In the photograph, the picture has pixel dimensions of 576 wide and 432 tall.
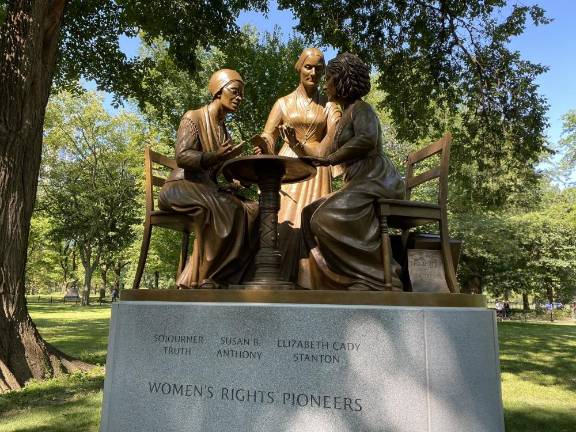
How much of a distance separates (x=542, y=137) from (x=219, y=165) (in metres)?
9.94

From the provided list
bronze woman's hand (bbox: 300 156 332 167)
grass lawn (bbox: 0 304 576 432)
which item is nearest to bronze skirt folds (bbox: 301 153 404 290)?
bronze woman's hand (bbox: 300 156 332 167)

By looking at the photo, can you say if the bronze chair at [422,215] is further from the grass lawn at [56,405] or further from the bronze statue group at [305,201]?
the grass lawn at [56,405]

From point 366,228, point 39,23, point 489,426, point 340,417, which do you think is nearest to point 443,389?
point 489,426

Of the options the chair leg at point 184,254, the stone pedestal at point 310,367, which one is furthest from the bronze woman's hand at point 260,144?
the stone pedestal at point 310,367

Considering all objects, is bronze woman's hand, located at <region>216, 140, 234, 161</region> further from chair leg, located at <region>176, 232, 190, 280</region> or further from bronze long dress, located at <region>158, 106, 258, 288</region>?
chair leg, located at <region>176, 232, 190, 280</region>

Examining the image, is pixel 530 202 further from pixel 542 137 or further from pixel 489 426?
pixel 489 426

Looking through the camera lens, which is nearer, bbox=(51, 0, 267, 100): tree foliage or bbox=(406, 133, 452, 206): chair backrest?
bbox=(406, 133, 452, 206): chair backrest

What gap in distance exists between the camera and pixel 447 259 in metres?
4.35

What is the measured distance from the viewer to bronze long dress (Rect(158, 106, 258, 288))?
449 cm

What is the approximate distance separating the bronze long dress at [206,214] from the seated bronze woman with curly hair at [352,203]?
603 millimetres

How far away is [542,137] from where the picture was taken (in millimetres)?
12016

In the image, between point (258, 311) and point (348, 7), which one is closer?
Answer: point (258, 311)

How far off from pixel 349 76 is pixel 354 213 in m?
1.32

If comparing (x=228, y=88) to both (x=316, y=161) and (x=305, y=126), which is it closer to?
(x=305, y=126)
